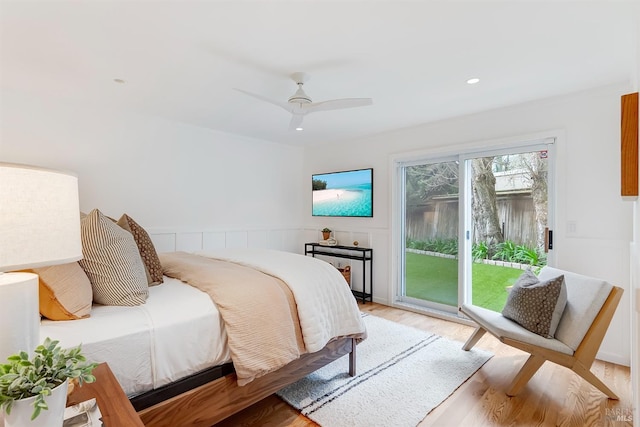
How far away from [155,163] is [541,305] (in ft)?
13.2

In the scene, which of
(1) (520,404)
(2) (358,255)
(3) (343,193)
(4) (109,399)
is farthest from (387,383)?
(3) (343,193)

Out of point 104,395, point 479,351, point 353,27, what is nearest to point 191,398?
point 104,395

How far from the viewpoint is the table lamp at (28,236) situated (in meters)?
0.77

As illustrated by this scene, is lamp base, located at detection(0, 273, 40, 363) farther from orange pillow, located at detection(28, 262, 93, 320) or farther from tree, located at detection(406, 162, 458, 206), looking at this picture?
tree, located at detection(406, 162, 458, 206)

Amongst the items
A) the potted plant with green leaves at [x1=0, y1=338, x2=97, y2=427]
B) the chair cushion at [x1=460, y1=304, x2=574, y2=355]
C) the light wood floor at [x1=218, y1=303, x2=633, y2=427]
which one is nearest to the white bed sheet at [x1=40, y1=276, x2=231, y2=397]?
the potted plant with green leaves at [x1=0, y1=338, x2=97, y2=427]

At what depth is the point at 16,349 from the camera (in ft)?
2.80

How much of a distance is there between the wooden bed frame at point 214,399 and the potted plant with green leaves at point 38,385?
65 cm

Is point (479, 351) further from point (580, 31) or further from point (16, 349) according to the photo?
point (16, 349)

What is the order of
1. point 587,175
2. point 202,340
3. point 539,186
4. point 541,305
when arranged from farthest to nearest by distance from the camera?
point 539,186 < point 587,175 < point 541,305 < point 202,340

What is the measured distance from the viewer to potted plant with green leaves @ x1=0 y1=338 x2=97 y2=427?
2.33ft

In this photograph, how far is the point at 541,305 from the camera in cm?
221

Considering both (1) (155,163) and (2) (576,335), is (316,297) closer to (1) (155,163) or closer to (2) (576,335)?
(2) (576,335)

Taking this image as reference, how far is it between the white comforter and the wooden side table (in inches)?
38.9

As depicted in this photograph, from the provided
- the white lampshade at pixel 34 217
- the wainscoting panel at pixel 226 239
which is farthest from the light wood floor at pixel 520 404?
the wainscoting panel at pixel 226 239
